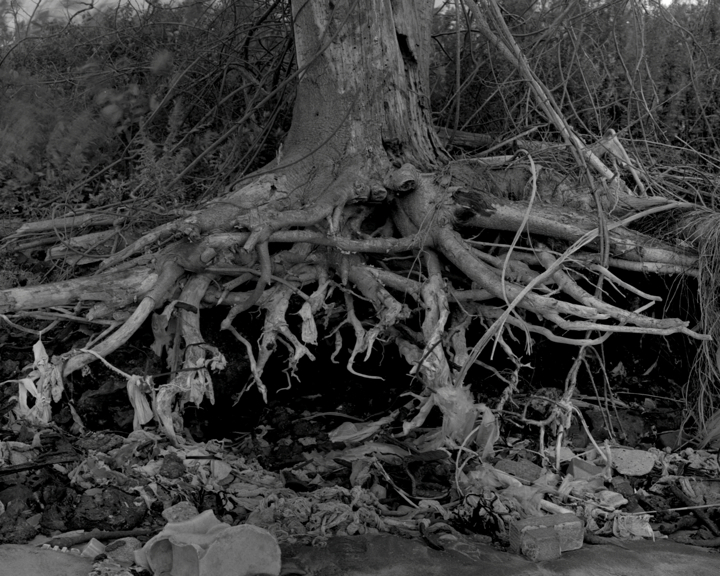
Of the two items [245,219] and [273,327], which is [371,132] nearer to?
[245,219]

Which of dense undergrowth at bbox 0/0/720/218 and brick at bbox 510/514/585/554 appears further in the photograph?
dense undergrowth at bbox 0/0/720/218

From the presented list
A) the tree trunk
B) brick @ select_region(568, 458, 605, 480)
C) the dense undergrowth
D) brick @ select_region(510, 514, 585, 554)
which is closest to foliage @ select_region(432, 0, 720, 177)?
the dense undergrowth

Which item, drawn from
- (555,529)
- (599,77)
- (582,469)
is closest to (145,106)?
(599,77)

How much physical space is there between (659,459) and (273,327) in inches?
74.0

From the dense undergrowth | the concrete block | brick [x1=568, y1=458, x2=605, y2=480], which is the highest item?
the dense undergrowth

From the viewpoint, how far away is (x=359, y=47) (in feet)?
13.7

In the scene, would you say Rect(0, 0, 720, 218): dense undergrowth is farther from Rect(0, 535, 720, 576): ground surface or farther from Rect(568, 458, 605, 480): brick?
Rect(0, 535, 720, 576): ground surface

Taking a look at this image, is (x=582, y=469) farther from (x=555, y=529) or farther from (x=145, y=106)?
(x=145, y=106)

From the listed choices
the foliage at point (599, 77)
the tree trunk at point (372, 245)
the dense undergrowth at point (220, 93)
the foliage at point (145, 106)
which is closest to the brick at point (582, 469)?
the tree trunk at point (372, 245)

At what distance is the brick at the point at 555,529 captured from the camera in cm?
280

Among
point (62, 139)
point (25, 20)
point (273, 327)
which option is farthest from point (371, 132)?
point (25, 20)

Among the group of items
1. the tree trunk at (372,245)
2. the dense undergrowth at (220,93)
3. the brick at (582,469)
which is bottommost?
the brick at (582,469)

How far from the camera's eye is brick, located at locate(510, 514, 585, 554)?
2799 mm

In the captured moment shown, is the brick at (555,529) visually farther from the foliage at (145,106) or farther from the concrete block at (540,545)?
the foliage at (145,106)
